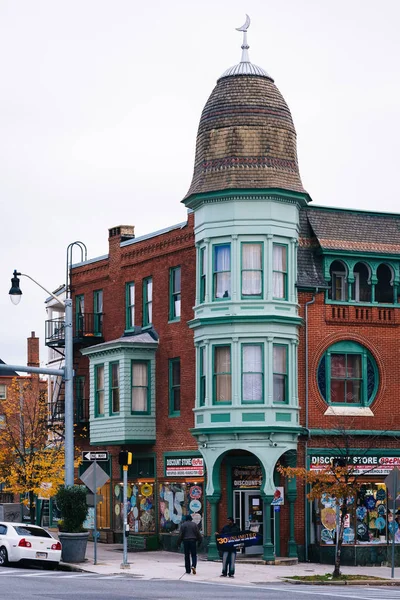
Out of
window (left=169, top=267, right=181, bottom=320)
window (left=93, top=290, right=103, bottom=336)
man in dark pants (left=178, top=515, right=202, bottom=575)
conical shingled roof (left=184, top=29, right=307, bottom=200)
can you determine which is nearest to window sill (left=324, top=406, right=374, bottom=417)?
window (left=169, top=267, right=181, bottom=320)

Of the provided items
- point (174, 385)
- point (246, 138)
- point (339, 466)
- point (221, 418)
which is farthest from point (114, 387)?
point (339, 466)

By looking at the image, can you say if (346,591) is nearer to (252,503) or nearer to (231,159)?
(252,503)

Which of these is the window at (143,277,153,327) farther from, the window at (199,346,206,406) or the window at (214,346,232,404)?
the window at (214,346,232,404)

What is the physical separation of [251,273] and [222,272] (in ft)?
3.33

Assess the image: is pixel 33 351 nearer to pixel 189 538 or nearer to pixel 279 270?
pixel 279 270

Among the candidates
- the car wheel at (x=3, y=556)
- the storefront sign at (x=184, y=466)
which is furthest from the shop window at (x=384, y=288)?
the car wheel at (x=3, y=556)

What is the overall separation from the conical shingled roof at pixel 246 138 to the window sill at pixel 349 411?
7.51 metres

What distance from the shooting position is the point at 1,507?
171 feet

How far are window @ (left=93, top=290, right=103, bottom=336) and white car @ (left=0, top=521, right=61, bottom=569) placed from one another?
1604cm

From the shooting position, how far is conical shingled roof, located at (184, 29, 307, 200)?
40.2m

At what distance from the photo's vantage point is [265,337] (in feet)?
130

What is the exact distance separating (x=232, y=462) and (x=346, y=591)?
40.4 ft

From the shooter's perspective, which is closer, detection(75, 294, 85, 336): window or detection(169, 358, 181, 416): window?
detection(169, 358, 181, 416): window

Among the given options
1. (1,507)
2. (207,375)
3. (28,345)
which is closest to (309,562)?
(207,375)
